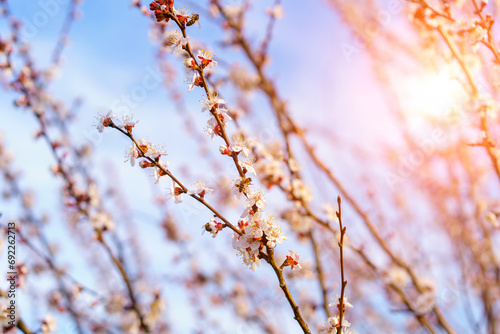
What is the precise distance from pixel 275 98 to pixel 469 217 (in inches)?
135

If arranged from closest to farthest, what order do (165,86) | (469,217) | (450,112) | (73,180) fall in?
(450,112) < (73,180) < (469,217) < (165,86)

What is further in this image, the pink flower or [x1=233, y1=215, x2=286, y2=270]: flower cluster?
the pink flower

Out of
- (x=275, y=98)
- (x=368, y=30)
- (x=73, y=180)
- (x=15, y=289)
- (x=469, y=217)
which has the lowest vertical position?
(x=15, y=289)

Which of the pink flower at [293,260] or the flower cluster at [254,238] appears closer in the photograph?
the flower cluster at [254,238]

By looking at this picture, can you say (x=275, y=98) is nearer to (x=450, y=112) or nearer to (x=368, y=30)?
(x=450, y=112)

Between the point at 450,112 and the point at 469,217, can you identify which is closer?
the point at 450,112

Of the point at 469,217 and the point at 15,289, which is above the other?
the point at 469,217

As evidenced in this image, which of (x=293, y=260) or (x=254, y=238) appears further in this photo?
(x=293, y=260)

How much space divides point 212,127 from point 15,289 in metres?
2.50

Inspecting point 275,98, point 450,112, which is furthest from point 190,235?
point 450,112

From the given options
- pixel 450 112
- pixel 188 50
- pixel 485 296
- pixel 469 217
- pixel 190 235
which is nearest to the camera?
pixel 188 50

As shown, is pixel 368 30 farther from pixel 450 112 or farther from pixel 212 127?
pixel 212 127

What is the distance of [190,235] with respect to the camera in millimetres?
6309

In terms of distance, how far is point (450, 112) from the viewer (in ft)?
9.63
